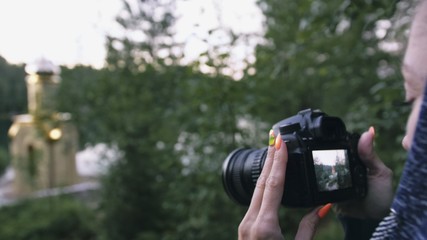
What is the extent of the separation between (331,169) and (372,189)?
0.20 metres

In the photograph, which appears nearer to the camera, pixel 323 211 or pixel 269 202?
pixel 269 202

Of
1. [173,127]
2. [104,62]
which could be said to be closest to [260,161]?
[173,127]

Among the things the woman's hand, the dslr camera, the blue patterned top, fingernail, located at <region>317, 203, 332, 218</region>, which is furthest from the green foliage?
the blue patterned top

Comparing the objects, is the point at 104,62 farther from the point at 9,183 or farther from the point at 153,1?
the point at 9,183

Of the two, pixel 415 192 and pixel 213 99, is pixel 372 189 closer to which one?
pixel 415 192

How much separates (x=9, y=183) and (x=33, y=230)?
8912 mm

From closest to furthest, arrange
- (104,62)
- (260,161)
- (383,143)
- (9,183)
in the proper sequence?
1. (260,161)
2. (383,143)
3. (104,62)
4. (9,183)

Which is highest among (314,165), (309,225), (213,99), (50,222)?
(213,99)

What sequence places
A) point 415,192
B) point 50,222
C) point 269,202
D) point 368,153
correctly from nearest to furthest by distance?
point 415,192
point 269,202
point 368,153
point 50,222

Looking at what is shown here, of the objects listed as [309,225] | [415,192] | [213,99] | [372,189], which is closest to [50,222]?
[213,99]

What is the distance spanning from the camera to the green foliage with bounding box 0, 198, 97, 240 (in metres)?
6.08

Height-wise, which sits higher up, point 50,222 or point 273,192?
point 273,192

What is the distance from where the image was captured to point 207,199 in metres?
2.77

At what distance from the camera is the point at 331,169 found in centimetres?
92
